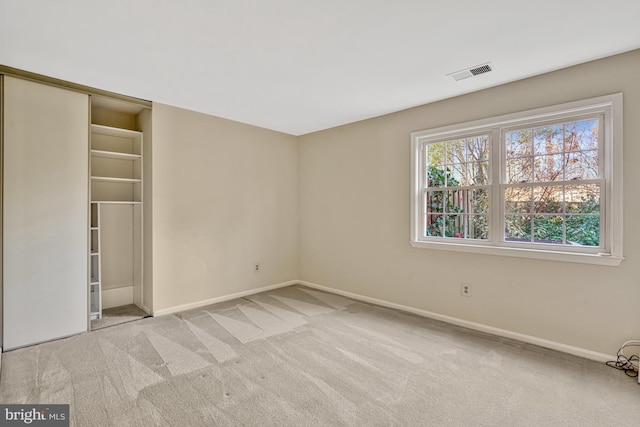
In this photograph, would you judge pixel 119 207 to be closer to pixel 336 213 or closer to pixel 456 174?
pixel 336 213

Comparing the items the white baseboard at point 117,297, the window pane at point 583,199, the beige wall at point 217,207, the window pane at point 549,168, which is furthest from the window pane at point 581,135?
the white baseboard at point 117,297

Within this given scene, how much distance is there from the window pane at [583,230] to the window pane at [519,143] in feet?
2.31

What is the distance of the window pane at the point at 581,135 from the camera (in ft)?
8.40

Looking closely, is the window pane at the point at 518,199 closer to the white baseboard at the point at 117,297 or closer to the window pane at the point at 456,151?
the window pane at the point at 456,151

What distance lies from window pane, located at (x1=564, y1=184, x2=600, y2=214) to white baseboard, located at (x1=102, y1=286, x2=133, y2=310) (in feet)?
15.9

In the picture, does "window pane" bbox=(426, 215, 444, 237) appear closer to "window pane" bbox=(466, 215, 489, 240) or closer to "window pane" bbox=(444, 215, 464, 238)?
"window pane" bbox=(444, 215, 464, 238)

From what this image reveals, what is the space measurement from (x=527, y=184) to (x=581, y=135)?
1.80 ft

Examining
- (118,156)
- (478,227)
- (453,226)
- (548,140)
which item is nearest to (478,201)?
(478,227)

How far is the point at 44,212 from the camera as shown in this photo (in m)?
Result: 2.78

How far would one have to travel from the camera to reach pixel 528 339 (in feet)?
9.10

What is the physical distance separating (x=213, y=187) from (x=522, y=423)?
145 inches

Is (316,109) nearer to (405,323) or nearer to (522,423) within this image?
(405,323)

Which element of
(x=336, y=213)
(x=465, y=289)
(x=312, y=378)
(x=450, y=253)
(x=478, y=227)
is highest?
(x=336, y=213)

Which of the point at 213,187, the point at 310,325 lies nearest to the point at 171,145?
the point at 213,187
